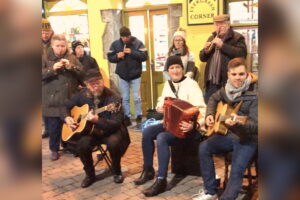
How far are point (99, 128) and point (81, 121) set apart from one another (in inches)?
10.4

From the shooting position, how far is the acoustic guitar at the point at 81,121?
13.1 ft

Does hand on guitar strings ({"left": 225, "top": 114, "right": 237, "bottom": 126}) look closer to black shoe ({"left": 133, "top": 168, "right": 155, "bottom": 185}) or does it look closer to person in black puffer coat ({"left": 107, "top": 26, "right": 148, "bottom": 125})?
black shoe ({"left": 133, "top": 168, "right": 155, "bottom": 185})

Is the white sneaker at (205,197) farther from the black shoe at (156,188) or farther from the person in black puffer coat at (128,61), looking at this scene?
the person in black puffer coat at (128,61)

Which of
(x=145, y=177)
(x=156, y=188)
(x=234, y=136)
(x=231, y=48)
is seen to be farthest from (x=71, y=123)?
(x=231, y=48)

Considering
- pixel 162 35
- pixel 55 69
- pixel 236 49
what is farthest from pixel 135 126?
pixel 236 49

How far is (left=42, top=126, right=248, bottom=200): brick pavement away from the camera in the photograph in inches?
151

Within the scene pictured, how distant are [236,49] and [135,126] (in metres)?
2.54

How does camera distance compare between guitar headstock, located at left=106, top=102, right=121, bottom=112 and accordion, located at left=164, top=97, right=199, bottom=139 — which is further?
guitar headstock, located at left=106, top=102, right=121, bottom=112

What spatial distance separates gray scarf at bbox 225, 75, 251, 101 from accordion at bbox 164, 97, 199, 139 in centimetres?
44

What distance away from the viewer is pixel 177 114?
12.2ft

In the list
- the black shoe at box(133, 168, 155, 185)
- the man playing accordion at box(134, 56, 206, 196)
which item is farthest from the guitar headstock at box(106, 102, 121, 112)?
the black shoe at box(133, 168, 155, 185)

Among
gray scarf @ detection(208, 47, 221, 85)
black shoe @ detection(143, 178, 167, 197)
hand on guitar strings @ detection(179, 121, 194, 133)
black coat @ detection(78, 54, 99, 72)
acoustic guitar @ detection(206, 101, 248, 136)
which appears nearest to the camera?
acoustic guitar @ detection(206, 101, 248, 136)

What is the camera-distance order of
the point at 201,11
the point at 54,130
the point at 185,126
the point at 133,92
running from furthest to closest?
1. the point at 133,92
2. the point at 201,11
3. the point at 54,130
4. the point at 185,126

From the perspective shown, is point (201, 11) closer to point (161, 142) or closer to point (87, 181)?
point (161, 142)
